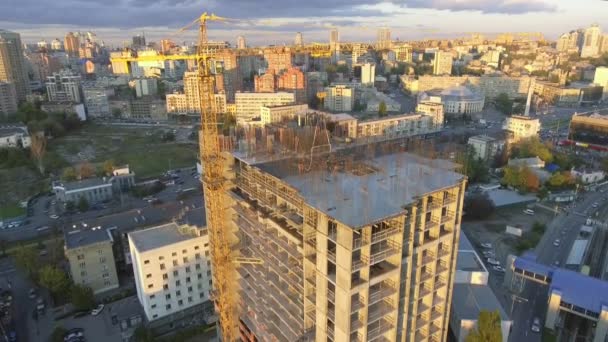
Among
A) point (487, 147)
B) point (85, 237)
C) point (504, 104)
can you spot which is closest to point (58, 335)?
point (85, 237)

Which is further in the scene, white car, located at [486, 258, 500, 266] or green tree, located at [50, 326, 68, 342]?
white car, located at [486, 258, 500, 266]

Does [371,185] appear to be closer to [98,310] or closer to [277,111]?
[98,310]

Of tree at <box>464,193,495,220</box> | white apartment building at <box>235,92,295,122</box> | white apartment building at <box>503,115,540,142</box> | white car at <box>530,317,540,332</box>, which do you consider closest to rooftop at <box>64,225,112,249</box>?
white car at <box>530,317,540,332</box>

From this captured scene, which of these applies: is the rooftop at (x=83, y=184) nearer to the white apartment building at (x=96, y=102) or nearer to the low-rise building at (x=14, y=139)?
the low-rise building at (x=14, y=139)

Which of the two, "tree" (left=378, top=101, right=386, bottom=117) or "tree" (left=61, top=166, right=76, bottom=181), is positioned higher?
"tree" (left=378, top=101, right=386, bottom=117)

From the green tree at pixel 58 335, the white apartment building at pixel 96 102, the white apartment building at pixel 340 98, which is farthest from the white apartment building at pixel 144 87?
the green tree at pixel 58 335

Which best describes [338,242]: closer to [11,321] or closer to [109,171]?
[11,321]

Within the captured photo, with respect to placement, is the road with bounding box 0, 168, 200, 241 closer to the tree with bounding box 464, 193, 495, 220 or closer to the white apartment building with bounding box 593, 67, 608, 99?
the tree with bounding box 464, 193, 495, 220
